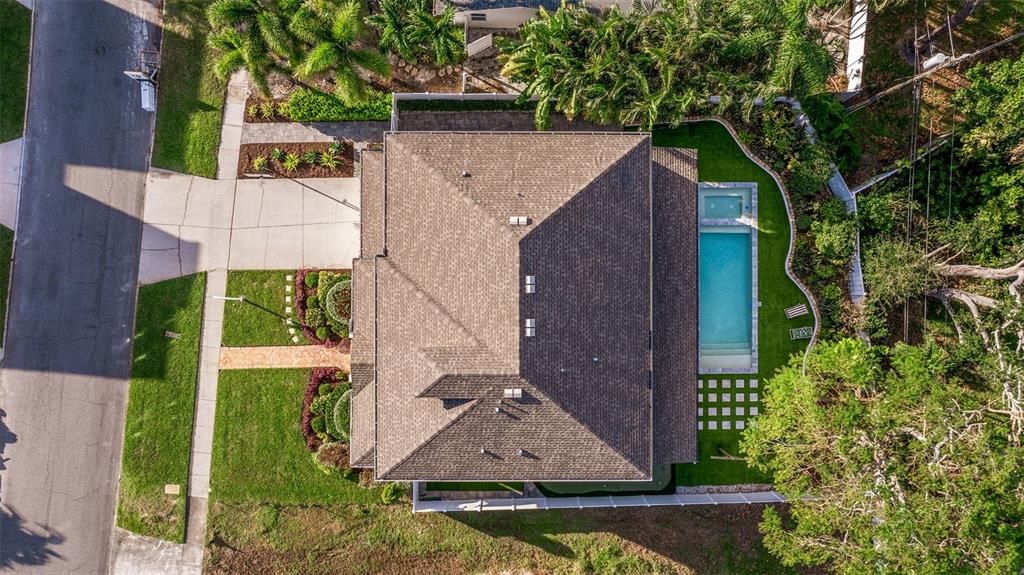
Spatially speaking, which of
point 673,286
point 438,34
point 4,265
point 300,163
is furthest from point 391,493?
point 4,265

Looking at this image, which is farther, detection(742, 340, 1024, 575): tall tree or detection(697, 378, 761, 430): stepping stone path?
detection(697, 378, 761, 430): stepping stone path

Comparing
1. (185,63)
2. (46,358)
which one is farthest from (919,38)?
(46,358)

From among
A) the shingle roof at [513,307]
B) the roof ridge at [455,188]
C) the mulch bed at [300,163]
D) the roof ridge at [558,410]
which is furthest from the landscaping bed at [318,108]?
the roof ridge at [558,410]

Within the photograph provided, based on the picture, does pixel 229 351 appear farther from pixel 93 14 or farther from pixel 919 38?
pixel 919 38

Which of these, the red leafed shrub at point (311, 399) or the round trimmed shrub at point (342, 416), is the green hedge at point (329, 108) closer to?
the red leafed shrub at point (311, 399)

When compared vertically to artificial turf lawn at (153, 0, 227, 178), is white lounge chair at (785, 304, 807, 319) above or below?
below

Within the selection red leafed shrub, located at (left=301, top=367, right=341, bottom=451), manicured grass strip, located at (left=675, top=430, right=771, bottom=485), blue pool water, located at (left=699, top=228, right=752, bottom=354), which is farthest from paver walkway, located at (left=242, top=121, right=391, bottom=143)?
manicured grass strip, located at (left=675, top=430, right=771, bottom=485)

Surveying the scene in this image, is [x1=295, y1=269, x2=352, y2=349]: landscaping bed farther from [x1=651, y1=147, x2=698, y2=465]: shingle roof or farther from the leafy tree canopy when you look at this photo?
[x1=651, y1=147, x2=698, y2=465]: shingle roof
